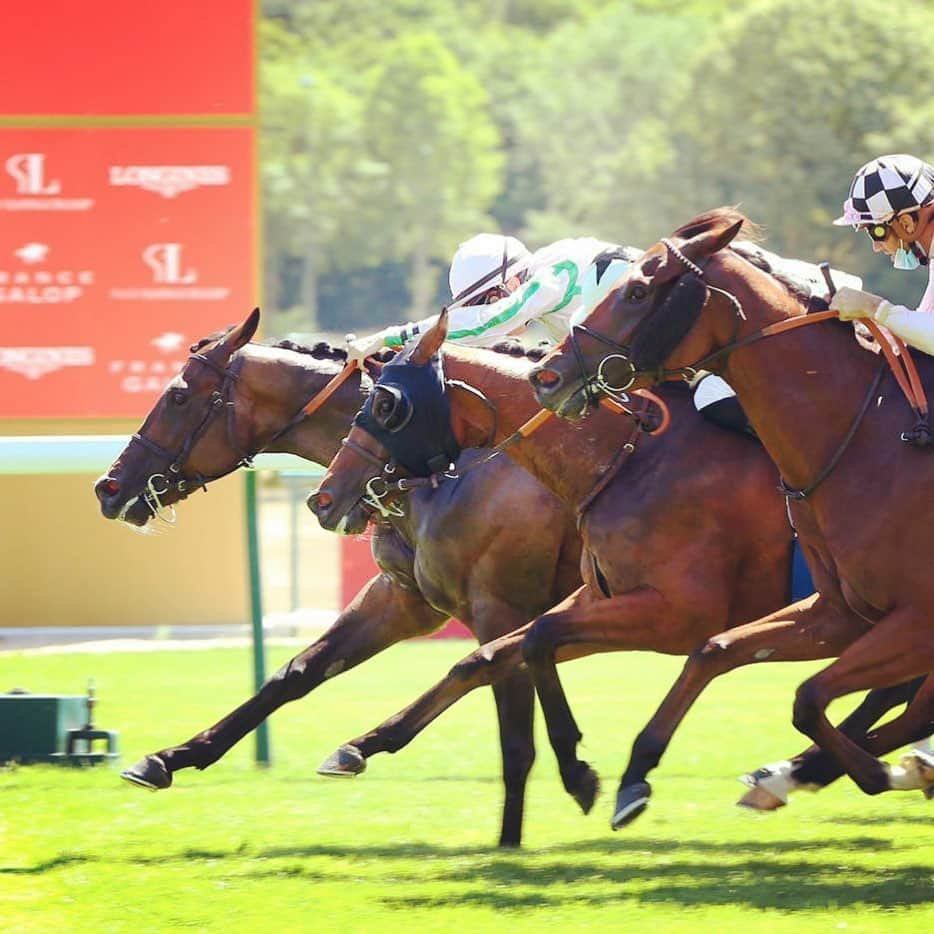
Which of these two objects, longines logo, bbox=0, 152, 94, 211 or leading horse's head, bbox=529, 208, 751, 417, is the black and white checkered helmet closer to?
leading horse's head, bbox=529, 208, 751, 417

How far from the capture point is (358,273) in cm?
7000

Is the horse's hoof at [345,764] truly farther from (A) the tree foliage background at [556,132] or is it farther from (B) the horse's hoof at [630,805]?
(A) the tree foliage background at [556,132]

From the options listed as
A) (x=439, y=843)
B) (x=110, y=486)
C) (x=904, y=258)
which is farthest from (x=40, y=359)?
(x=904, y=258)

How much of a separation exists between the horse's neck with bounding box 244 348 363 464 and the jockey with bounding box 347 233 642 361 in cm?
17

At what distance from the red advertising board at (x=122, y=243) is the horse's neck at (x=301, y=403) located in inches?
178

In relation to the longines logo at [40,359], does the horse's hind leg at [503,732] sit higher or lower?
lower

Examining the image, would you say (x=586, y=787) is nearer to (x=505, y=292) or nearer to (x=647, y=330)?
(x=647, y=330)

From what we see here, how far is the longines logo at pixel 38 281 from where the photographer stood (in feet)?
39.6

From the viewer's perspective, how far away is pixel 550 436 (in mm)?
6836

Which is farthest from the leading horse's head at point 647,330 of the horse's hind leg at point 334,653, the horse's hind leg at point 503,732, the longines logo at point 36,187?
the longines logo at point 36,187

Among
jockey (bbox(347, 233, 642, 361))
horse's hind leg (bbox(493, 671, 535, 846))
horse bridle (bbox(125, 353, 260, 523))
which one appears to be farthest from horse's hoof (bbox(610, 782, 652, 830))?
horse bridle (bbox(125, 353, 260, 523))

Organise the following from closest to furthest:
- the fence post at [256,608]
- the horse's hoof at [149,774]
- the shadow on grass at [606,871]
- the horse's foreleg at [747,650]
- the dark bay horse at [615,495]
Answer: the shadow on grass at [606,871] < the horse's foreleg at [747,650] < the dark bay horse at [615,495] < the horse's hoof at [149,774] < the fence post at [256,608]

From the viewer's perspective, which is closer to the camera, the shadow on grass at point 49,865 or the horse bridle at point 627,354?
the horse bridle at point 627,354

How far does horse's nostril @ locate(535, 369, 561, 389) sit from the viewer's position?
6.11m
